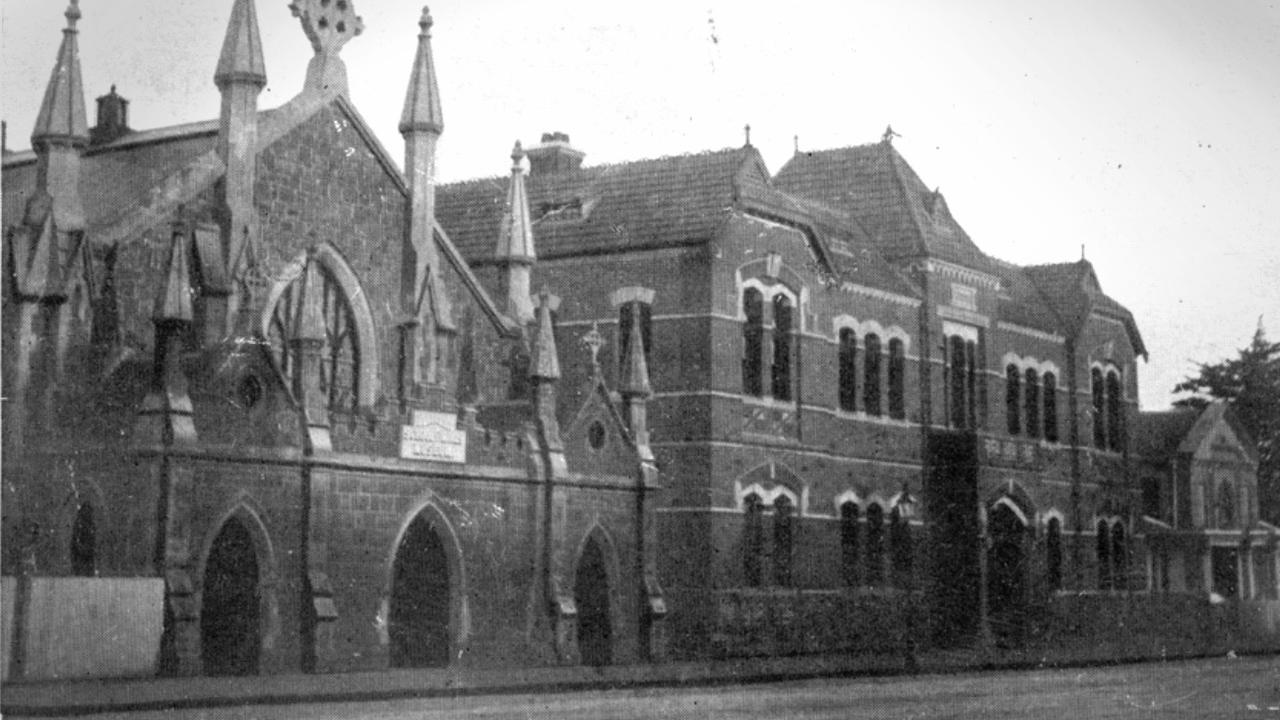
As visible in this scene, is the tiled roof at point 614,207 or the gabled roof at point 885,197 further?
the gabled roof at point 885,197

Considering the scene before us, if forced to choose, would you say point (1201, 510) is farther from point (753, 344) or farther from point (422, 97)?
point (422, 97)

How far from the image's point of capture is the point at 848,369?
4100cm

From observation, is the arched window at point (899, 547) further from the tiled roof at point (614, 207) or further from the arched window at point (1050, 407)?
the tiled roof at point (614, 207)

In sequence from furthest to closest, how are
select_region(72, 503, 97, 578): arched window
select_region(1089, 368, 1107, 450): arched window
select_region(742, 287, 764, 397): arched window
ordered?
select_region(1089, 368, 1107, 450): arched window, select_region(742, 287, 764, 397): arched window, select_region(72, 503, 97, 578): arched window

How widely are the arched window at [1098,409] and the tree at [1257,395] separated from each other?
2031 millimetres

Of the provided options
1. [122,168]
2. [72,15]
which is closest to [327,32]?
[122,168]

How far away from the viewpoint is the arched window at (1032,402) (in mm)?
47094

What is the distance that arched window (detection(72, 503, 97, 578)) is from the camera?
25.7m

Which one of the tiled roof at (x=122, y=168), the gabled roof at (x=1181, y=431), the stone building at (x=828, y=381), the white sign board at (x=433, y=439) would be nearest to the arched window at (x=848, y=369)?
the stone building at (x=828, y=381)

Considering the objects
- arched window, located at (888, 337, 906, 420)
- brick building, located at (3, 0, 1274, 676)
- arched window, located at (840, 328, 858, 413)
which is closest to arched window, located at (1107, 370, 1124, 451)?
brick building, located at (3, 0, 1274, 676)

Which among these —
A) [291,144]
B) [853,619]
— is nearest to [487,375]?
[291,144]

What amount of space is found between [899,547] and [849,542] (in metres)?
1.80

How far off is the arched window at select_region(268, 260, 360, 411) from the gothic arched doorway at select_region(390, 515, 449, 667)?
276 cm

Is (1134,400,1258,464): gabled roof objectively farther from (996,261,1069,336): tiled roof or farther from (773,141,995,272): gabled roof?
(773,141,995,272): gabled roof
